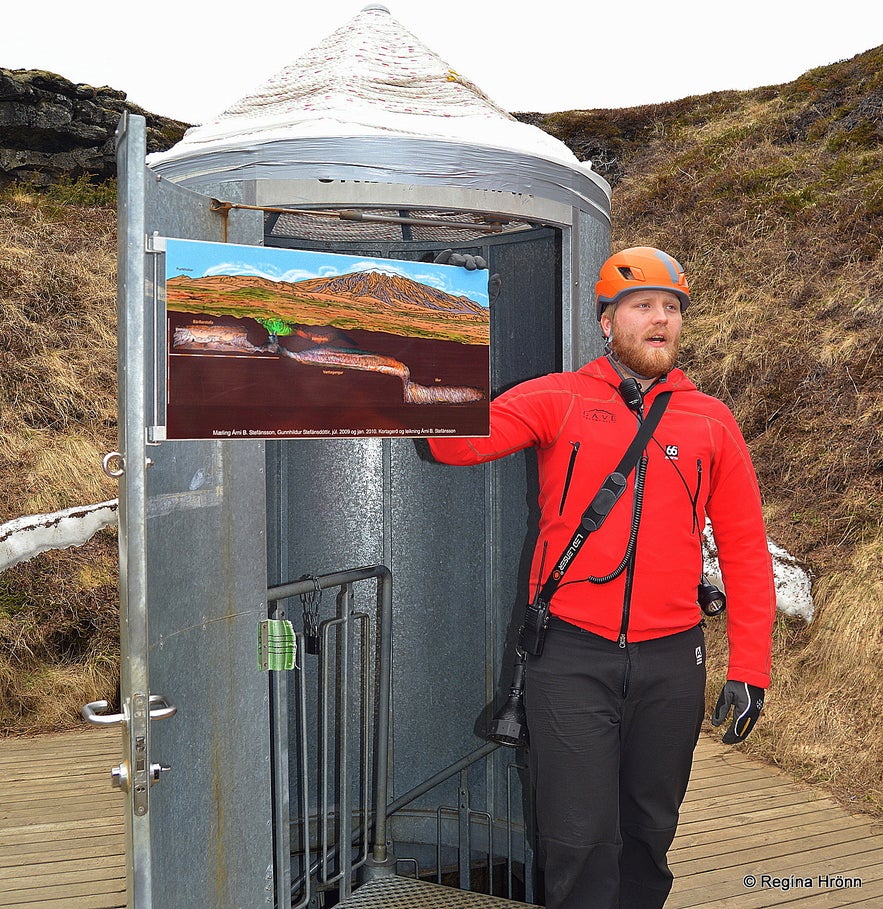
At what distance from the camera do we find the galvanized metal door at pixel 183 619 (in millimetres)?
1733

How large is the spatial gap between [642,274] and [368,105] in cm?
89

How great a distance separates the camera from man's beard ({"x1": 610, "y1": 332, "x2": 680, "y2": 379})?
2527 mm

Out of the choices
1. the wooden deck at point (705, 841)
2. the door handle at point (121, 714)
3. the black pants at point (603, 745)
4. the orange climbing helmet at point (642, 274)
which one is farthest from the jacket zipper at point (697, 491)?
the wooden deck at point (705, 841)

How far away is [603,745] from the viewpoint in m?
2.39

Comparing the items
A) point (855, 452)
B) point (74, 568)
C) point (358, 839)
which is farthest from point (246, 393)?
point (855, 452)

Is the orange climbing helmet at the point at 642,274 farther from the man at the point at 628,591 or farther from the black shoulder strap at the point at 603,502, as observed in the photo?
the black shoulder strap at the point at 603,502

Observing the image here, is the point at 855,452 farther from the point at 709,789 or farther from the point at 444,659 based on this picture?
the point at 444,659

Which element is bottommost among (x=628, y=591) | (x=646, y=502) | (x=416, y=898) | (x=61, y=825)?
(x=61, y=825)

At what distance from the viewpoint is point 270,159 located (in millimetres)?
2434

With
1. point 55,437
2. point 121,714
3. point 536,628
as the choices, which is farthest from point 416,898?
point 55,437

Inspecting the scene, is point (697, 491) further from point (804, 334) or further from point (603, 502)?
point (804, 334)

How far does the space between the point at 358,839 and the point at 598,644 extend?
1.72m

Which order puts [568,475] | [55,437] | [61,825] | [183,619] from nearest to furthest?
[183,619] → [568,475] → [61,825] → [55,437]

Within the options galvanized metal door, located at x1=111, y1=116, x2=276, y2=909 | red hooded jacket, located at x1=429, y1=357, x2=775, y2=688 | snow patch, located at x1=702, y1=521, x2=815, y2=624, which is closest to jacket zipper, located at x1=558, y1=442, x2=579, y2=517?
red hooded jacket, located at x1=429, y1=357, x2=775, y2=688
